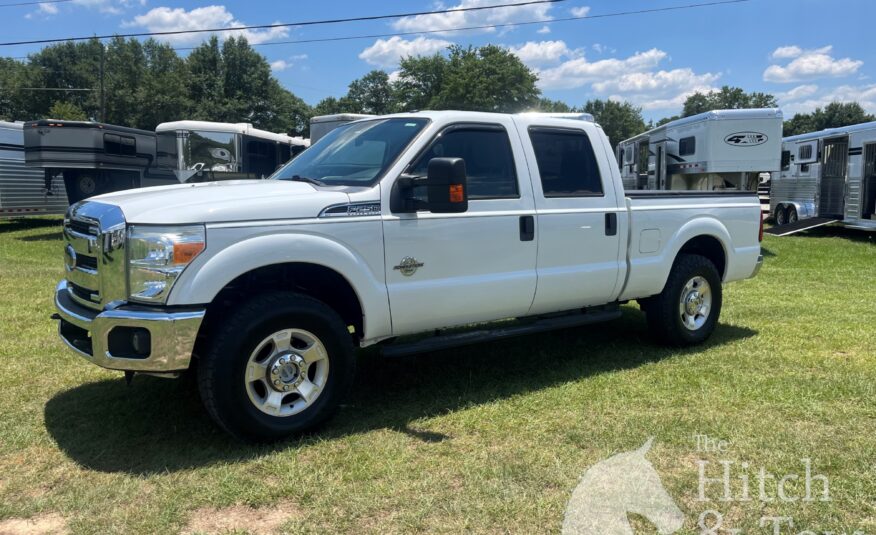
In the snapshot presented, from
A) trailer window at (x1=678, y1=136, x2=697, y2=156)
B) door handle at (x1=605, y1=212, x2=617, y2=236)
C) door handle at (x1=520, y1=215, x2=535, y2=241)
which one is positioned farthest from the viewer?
trailer window at (x1=678, y1=136, x2=697, y2=156)

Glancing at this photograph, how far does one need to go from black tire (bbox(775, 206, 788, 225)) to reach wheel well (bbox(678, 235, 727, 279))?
1482 centimetres

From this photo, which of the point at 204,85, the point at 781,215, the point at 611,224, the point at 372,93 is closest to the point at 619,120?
the point at 372,93

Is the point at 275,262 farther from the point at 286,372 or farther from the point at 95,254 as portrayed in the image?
the point at 95,254

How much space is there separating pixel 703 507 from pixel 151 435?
3107 millimetres

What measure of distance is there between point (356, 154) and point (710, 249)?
372cm

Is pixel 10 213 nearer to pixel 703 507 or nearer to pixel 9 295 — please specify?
pixel 9 295

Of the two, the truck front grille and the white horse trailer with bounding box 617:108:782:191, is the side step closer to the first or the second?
the truck front grille

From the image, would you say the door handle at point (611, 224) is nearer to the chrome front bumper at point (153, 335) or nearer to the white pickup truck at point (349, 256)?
the white pickup truck at point (349, 256)

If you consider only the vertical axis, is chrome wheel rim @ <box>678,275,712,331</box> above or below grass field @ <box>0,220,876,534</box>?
above

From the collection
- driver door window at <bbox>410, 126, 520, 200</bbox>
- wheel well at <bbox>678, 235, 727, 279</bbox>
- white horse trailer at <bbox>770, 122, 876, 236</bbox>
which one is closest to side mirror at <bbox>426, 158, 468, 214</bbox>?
driver door window at <bbox>410, 126, 520, 200</bbox>

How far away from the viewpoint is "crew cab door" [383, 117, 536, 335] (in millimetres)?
4188

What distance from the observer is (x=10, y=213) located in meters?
17.5

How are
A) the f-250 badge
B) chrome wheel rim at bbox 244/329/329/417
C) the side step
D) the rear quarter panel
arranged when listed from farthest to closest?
1. the rear quarter panel
2. the side step
3. the f-250 badge
4. chrome wheel rim at bbox 244/329/329/417

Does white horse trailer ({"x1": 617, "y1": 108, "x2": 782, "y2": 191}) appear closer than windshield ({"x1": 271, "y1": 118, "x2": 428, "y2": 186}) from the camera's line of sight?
No
